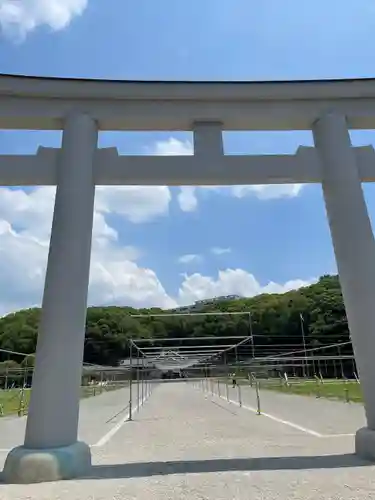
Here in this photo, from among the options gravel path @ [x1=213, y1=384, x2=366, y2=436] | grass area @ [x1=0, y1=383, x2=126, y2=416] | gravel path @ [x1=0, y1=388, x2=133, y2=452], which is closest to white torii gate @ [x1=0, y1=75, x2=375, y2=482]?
gravel path @ [x1=0, y1=388, x2=133, y2=452]

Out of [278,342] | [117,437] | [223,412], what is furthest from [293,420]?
[278,342]

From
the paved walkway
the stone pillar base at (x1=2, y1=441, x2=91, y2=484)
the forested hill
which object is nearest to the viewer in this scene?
the paved walkway

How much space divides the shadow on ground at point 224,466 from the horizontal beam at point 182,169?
7.36ft

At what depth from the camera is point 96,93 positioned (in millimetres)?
3502

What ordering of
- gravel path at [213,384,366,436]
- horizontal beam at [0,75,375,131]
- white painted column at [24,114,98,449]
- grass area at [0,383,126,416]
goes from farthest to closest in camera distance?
1. grass area at [0,383,126,416]
2. gravel path at [213,384,366,436]
3. horizontal beam at [0,75,375,131]
4. white painted column at [24,114,98,449]

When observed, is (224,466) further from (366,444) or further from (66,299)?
(66,299)

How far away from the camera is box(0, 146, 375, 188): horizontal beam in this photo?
3330 mm

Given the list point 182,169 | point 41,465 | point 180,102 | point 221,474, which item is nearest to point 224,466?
point 221,474

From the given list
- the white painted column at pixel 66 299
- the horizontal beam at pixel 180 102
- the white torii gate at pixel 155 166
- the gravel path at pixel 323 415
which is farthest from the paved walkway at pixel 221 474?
the horizontal beam at pixel 180 102

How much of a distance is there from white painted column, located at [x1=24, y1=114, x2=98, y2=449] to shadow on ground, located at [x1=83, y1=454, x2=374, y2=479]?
1.32ft

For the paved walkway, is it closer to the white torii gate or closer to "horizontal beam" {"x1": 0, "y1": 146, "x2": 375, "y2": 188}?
the white torii gate

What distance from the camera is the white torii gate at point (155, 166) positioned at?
2.87 metres

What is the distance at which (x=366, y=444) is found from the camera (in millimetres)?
2902

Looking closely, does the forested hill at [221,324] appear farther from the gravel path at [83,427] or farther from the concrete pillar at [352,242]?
the concrete pillar at [352,242]
